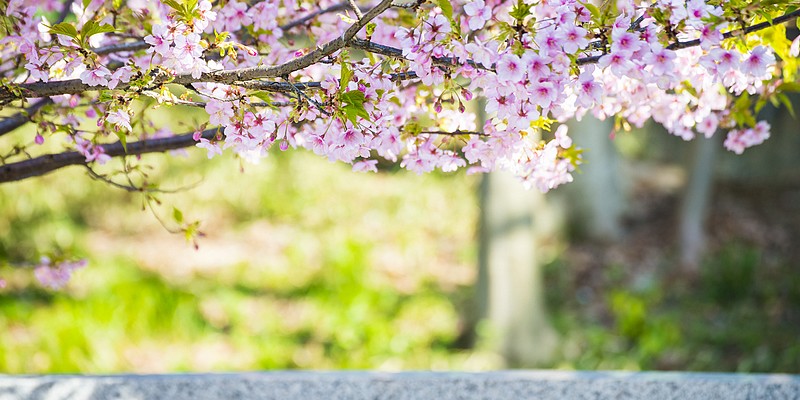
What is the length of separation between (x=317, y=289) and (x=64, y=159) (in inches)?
126

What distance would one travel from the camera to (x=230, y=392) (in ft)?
5.41

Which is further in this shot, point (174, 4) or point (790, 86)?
point (790, 86)

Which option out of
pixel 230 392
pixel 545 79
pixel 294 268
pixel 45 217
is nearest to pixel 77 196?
pixel 45 217

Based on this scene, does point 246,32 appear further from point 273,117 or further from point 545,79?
point 545,79

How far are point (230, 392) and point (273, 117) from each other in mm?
762

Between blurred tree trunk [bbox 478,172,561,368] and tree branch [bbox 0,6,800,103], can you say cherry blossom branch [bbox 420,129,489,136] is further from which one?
blurred tree trunk [bbox 478,172,561,368]

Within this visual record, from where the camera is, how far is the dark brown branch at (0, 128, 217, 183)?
146cm

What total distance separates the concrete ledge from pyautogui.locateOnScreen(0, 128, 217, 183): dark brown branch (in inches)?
19.1

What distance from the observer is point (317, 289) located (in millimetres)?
4582

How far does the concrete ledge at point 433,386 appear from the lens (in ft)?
5.29

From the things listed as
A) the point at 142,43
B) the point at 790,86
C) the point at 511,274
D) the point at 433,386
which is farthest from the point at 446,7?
the point at 511,274

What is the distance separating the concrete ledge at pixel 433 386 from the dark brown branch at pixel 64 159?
0.49 m

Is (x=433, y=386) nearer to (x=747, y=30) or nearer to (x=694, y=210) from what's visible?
(x=747, y=30)

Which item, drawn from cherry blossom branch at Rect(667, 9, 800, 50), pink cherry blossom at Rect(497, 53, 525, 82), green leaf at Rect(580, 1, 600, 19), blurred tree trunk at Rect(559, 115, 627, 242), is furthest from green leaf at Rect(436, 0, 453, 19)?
blurred tree trunk at Rect(559, 115, 627, 242)
